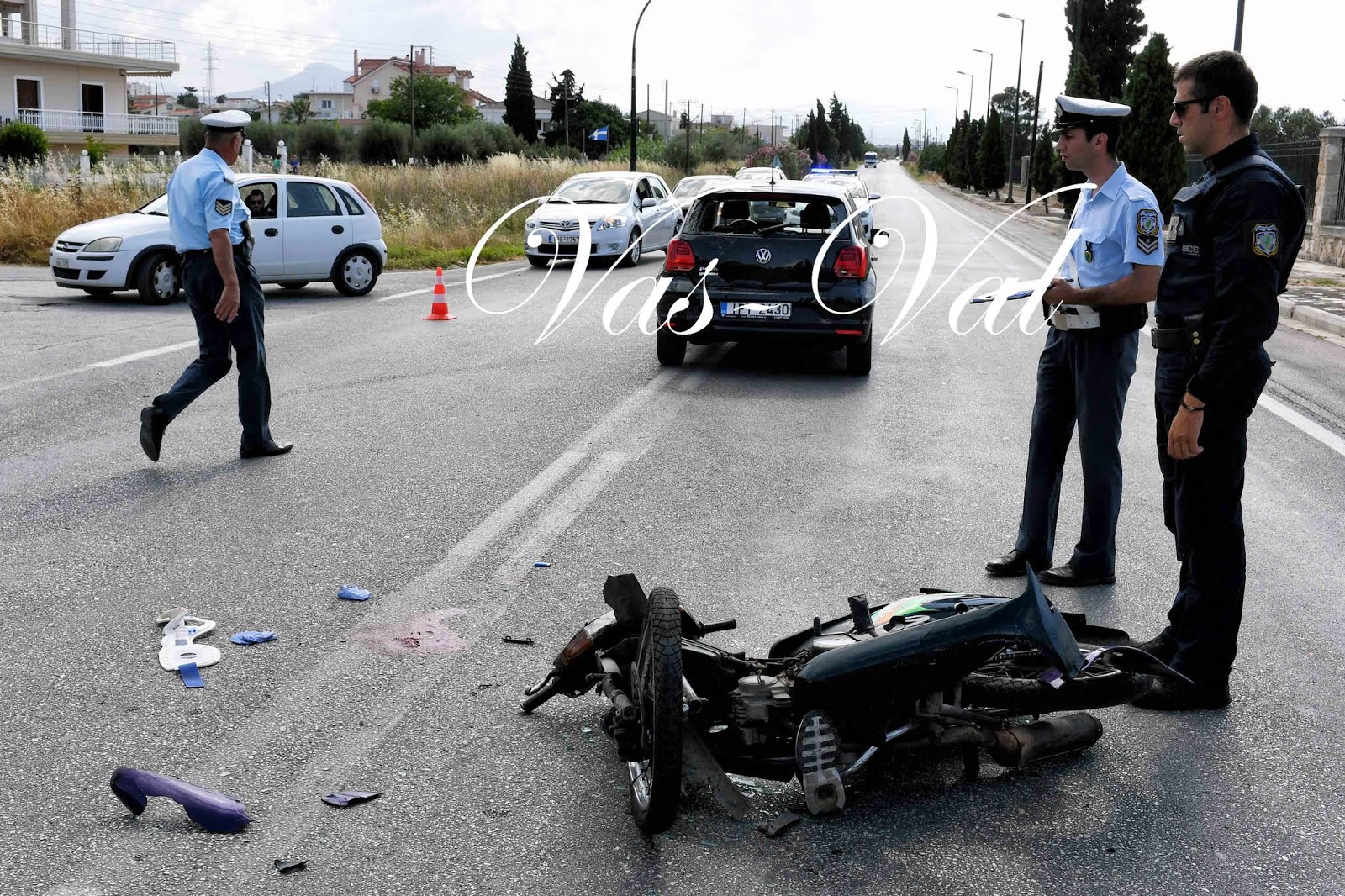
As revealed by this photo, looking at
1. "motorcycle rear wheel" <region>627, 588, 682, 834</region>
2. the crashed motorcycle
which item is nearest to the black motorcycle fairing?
the crashed motorcycle

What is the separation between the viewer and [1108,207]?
521 cm

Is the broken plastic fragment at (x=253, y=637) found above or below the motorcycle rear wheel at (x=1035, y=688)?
below

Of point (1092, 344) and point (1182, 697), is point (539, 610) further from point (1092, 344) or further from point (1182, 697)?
point (1092, 344)

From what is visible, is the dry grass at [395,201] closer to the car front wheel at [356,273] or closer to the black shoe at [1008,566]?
the car front wheel at [356,273]

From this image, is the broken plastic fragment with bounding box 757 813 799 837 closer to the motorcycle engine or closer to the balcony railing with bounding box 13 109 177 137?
the motorcycle engine

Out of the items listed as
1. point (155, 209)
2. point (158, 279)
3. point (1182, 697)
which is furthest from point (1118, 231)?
point (155, 209)

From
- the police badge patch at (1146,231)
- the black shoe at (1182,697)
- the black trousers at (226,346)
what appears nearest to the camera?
the black shoe at (1182,697)

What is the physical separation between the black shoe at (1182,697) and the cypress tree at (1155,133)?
103 feet

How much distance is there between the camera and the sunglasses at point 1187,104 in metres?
4.15

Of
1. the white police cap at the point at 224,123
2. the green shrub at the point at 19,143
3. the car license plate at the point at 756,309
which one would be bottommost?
→ the car license plate at the point at 756,309

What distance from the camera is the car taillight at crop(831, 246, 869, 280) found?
1080 centimetres

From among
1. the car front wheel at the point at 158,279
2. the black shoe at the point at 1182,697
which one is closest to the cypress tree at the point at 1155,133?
the car front wheel at the point at 158,279

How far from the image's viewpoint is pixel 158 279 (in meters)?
15.7

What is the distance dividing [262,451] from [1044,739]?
5407 millimetres
